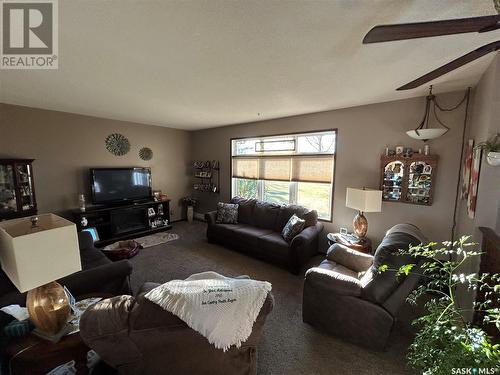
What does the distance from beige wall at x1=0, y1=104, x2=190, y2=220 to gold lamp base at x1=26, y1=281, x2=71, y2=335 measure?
11.5ft

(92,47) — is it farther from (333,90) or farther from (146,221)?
(146,221)

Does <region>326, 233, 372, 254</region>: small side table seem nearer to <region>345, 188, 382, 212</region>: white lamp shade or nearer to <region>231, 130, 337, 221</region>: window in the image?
<region>345, 188, 382, 212</region>: white lamp shade

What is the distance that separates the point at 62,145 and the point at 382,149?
5516mm

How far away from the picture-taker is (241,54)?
69.2 inches

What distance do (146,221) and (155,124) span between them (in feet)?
7.62

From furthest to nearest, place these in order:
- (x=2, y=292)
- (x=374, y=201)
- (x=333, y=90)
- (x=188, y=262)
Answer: (x=188, y=262) < (x=374, y=201) < (x=333, y=90) < (x=2, y=292)

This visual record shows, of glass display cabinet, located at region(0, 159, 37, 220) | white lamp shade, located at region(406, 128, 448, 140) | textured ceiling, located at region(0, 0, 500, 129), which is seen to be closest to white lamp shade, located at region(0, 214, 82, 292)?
textured ceiling, located at region(0, 0, 500, 129)

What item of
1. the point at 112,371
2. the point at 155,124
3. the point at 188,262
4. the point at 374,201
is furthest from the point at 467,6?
the point at 155,124

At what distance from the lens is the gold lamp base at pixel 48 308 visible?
125 centimetres

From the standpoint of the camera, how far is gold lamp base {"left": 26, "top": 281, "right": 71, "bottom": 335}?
4.10 feet

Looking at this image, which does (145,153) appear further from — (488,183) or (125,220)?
(488,183)

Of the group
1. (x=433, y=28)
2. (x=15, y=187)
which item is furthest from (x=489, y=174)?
(x=15, y=187)

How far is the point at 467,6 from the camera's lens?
119 cm

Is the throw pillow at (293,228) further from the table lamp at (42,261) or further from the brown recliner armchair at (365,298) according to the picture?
the table lamp at (42,261)
